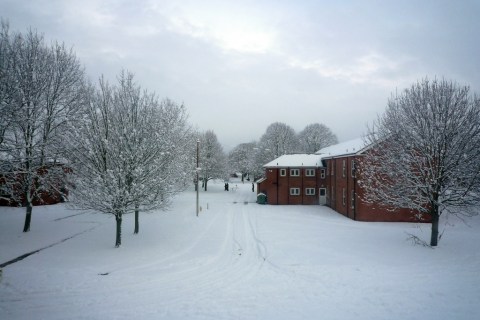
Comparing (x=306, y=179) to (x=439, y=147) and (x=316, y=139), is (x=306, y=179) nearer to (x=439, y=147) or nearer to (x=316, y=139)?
(x=439, y=147)

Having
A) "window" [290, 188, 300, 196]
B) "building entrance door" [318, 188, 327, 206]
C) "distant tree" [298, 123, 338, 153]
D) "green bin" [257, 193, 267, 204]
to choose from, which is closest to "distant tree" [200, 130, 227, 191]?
"green bin" [257, 193, 267, 204]

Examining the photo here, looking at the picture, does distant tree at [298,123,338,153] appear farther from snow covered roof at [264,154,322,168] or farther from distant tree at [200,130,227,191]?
snow covered roof at [264,154,322,168]

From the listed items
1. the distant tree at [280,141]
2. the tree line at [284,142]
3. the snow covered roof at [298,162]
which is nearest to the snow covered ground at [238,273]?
the snow covered roof at [298,162]

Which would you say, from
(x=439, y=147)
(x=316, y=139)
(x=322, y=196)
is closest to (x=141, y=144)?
(x=439, y=147)

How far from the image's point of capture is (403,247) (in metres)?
15.9

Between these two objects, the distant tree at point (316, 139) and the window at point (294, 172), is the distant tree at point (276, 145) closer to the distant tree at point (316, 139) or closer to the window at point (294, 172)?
the distant tree at point (316, 139)

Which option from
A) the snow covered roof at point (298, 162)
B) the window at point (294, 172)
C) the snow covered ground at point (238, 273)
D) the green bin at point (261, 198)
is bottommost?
the snow covered ground at point (238, 273)

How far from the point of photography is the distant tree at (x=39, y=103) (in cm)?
1650

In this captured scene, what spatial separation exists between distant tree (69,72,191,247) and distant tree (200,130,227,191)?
116 feet

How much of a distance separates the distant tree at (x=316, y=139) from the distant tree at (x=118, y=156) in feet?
191

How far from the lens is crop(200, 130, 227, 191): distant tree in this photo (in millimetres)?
52219

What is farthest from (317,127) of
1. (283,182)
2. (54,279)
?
(54,279)

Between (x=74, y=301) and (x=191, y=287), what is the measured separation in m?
3.91

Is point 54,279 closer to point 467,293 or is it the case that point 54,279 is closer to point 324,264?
point 324,264
